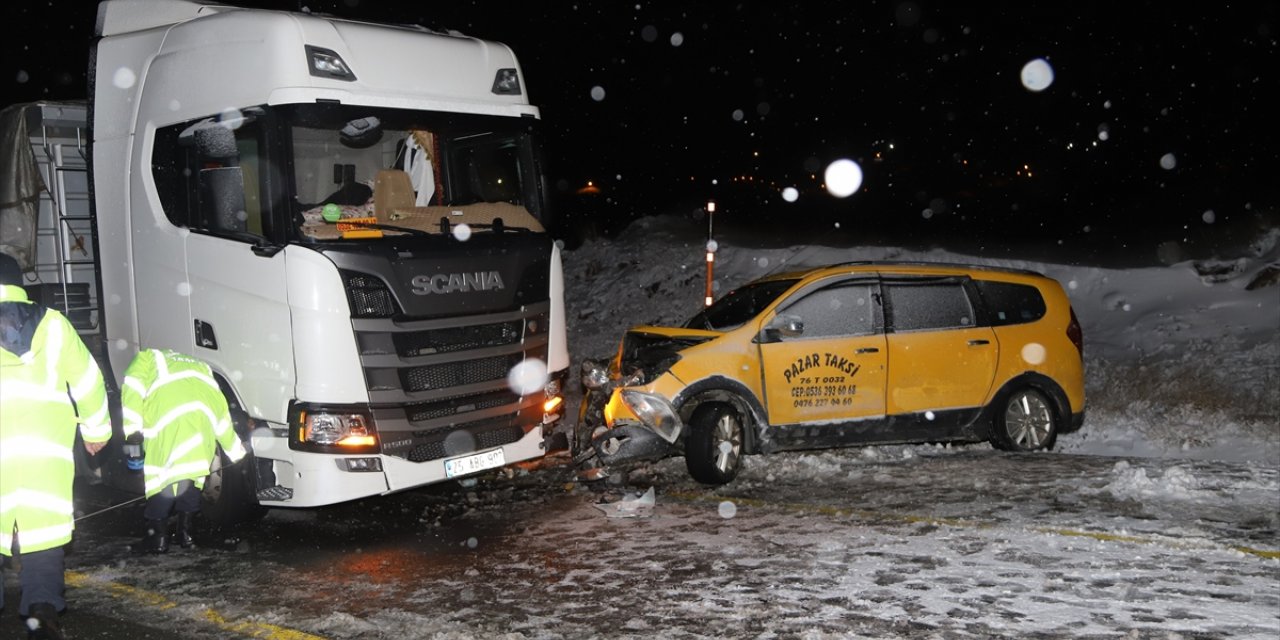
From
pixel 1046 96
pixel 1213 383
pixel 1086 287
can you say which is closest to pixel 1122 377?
pixel 1213 383

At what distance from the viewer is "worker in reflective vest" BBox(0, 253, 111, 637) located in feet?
16.1

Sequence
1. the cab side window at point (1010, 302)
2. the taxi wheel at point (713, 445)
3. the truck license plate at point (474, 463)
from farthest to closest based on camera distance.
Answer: the cab side window at point (1010, 302)
the taxi wheel at point (713, 445)
the truck license plate at point (474, 463)

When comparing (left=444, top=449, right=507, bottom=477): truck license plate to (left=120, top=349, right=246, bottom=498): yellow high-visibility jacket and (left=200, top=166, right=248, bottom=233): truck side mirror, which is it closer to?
(left=120, top=349, right=246, bottom=498): yellow high-visibility jacket

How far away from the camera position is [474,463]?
297 inches

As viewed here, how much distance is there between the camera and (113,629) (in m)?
5.59

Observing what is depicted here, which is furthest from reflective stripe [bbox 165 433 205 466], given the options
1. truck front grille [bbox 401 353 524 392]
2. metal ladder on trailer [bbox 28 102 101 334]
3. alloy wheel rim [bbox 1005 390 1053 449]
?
alloy wheel rim [bbox 1005 390 1053 449]

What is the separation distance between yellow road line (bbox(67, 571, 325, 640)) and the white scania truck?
1072 mm

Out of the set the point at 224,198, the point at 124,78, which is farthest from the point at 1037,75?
the point at 224,198

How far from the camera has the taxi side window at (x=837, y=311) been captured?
29.2ft

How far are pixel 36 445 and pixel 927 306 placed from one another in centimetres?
696

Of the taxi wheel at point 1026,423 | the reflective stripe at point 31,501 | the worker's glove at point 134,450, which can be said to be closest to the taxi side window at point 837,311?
the taxi wheel at point 1026,423

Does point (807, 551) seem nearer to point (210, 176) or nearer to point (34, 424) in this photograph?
point (34, 424)

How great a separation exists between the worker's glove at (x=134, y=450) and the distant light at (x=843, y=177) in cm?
2522

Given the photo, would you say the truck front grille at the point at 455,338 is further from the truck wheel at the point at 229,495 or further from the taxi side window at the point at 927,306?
the taxi side window at the point at 927,306
